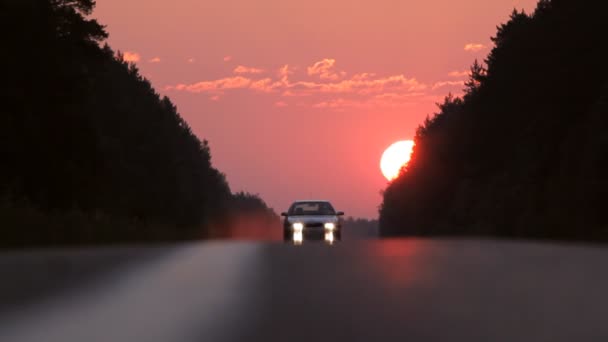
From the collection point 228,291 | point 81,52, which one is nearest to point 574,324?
point 228,291

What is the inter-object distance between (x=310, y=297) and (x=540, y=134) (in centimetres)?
5583

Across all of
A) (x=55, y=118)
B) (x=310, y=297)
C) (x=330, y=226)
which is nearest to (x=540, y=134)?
(x=55, y=118)

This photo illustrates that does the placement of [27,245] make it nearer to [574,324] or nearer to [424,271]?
[424,271]

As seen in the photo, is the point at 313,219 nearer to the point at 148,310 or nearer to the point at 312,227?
the point at 312,227

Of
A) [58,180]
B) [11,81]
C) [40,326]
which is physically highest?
[11,81]

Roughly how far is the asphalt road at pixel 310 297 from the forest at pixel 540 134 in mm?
24115

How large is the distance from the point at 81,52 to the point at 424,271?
40.3m

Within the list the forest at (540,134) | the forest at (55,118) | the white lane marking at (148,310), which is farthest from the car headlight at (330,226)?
the white lane marking at (148,310)

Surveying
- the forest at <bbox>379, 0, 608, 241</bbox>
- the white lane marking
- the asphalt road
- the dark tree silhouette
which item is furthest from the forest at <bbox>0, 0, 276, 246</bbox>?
the white lane marking

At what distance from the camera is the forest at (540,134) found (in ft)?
172

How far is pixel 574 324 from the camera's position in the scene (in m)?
11.1

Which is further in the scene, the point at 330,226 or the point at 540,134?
the point at 540,134

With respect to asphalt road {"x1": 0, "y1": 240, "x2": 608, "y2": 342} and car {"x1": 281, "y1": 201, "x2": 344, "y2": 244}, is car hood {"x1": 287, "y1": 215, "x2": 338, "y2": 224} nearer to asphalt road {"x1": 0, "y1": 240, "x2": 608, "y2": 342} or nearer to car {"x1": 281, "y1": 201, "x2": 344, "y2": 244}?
car {"x1": 281, "y1": 201, "x2": 344, "y2": 244}

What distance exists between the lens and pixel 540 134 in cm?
6856
